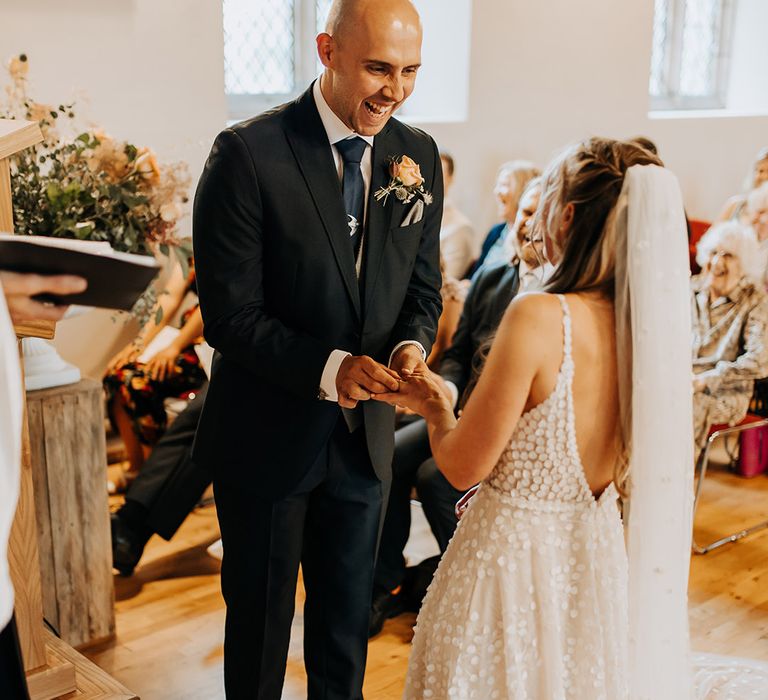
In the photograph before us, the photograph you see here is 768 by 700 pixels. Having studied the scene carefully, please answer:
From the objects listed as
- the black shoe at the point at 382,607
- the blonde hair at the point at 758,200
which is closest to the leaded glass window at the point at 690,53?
the blonde hair at the point at 758,200

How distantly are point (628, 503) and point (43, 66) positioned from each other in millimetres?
3420

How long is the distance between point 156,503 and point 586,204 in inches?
95.5

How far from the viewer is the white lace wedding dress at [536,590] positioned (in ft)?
6.07

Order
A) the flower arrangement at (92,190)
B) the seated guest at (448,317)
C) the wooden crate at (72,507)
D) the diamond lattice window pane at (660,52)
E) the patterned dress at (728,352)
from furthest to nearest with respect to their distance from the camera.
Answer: the diamond lattice window pane at (660,52)
the patterned dress at (728,352)
the seated guest at (448,317)
the wooden crate at (72,507)
the flower arrangement at (92,190)

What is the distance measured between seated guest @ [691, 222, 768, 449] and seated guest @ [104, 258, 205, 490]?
7.23ft

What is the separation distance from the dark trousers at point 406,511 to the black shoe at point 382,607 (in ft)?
0.09

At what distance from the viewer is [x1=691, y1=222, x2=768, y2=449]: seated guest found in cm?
418

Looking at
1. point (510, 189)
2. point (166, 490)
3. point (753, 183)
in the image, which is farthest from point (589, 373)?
point (753, 183)

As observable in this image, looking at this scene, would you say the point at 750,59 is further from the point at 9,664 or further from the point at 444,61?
the point at 9,664

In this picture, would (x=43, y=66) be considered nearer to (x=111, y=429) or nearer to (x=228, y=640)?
(x=111, y=429)

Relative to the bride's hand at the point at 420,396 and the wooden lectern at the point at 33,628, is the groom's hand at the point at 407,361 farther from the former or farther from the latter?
the wooden lectern at the point at 33,628

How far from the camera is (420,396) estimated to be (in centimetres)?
200

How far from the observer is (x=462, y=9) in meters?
5.80

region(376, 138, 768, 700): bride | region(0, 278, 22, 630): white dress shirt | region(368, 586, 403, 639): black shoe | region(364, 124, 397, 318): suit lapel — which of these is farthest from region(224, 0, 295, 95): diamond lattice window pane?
region(0, 278, 22, 630): white dress shirt
